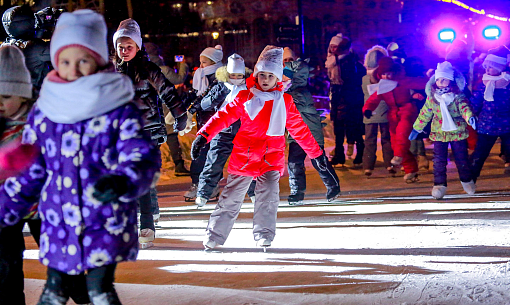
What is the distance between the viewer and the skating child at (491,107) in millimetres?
8008

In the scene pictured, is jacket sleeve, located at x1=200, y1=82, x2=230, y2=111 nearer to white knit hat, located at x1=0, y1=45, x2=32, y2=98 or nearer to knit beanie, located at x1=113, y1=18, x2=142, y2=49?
knit beanie, located at x1=113, y1=18, x2=142, y2=49

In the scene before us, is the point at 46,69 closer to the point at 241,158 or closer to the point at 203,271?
the point at 241,158

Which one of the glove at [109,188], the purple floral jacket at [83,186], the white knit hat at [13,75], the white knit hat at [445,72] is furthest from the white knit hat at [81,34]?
the white knit hat at [445,72]

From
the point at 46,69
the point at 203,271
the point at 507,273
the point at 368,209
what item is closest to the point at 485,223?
the point at 368,209

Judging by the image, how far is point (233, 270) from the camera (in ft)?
14.8

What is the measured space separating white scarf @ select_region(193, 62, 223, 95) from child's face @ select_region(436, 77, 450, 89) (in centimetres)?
278

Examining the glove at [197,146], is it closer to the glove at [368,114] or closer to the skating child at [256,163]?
the skating child at [256,163]

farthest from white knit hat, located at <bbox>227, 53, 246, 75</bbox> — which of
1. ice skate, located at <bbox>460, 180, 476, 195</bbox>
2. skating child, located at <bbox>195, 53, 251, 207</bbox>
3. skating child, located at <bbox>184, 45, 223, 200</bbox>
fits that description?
ice skate, located at <bbox>460, 180, 476, 195</bbox>

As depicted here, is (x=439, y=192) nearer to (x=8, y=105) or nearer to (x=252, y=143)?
(x=252, y=143)

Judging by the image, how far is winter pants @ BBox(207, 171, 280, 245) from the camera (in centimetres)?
515

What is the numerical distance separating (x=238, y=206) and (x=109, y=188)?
2.77 metres

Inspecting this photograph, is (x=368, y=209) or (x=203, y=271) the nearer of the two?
(x=203, y=271)

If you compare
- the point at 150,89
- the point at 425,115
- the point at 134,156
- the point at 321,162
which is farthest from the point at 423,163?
the point at 134,156

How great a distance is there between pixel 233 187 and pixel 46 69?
2.14m
